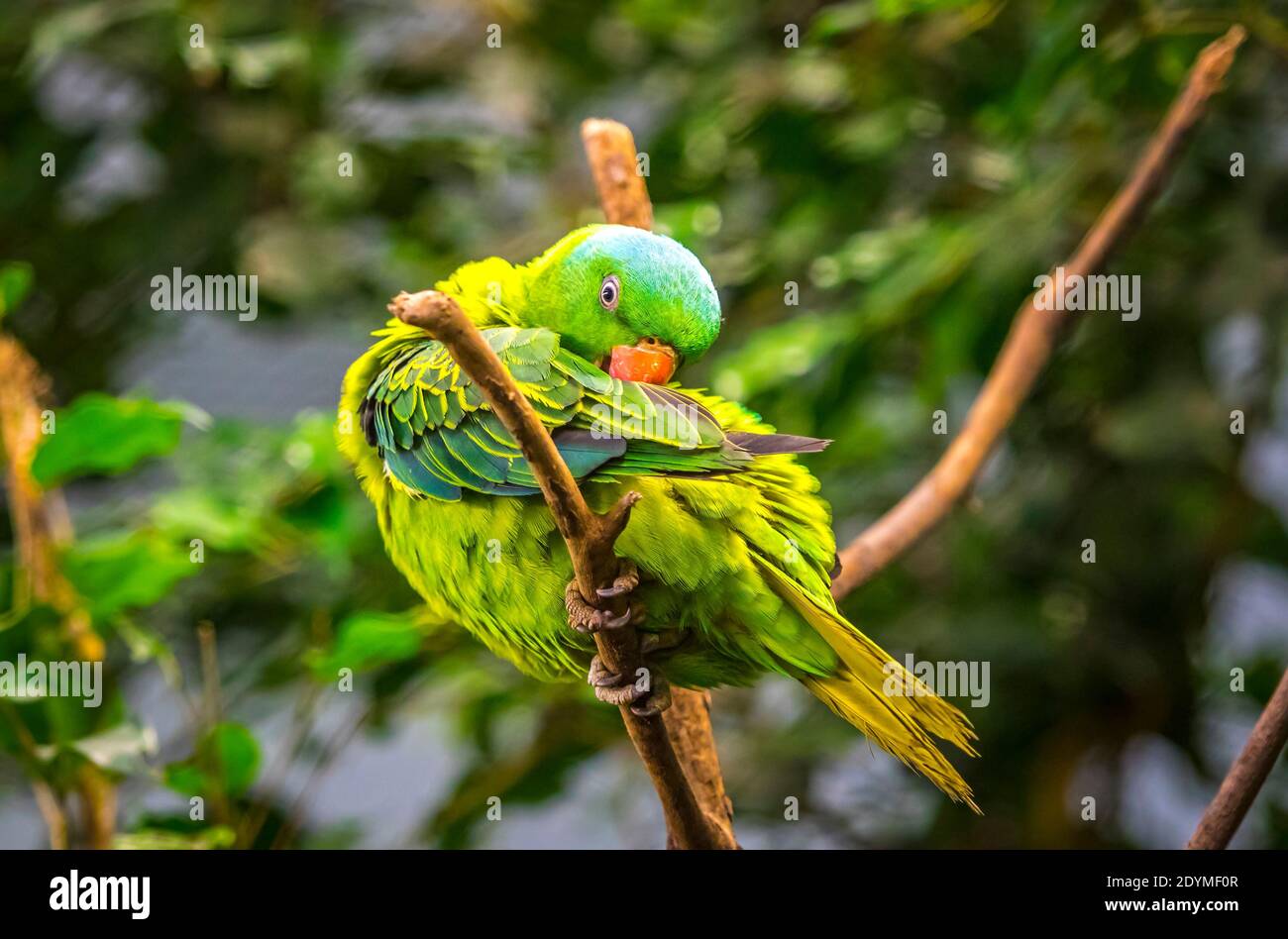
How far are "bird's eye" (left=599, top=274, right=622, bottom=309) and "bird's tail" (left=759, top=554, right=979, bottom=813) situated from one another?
345mm

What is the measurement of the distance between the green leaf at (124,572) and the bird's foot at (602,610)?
954 mm

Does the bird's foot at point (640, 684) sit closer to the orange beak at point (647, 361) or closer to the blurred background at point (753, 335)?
the orange beak at point (647, 361)

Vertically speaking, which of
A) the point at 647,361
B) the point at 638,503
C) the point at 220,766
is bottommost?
the point at 220,766

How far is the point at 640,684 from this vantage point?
54.6 inches

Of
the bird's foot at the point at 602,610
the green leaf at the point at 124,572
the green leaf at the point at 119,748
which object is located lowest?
the green leaf at the point at 119,748

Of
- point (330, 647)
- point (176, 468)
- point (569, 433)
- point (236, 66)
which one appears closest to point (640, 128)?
point (236, 66)

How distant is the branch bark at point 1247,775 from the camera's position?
4.50 ft

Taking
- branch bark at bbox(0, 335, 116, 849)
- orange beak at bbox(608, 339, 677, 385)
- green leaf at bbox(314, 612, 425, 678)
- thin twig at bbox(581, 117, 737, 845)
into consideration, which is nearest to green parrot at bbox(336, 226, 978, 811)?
orange beak at bbox(608, 339, 677, 385)

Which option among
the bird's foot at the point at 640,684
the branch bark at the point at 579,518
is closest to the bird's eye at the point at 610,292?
the branch bark at the point at 579,518

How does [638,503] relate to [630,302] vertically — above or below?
below

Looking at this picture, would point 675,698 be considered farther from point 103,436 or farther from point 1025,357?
point 103,436

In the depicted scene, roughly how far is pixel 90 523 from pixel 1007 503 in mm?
1925

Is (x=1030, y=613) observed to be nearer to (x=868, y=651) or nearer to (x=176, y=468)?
(x=868, y=651)

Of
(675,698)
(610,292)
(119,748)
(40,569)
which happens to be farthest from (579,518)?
(40,569)
